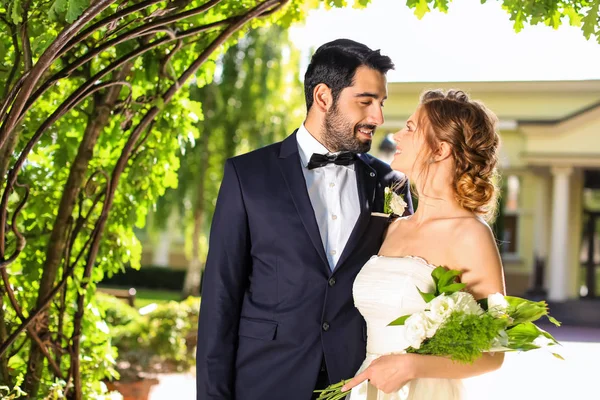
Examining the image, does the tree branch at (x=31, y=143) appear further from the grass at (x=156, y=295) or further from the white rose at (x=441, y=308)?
the grass at (x=156, y=295)

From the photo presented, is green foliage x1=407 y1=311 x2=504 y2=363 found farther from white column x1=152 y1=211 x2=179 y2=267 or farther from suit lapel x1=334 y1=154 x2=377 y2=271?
white column x1=152 y1=211 x2=179 y2=267

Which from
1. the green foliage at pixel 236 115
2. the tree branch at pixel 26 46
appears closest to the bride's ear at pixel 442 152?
the tree branch at pixel 26 46

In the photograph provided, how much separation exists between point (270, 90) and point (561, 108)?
794 centimetres

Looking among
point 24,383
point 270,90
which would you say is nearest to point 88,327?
point 24,383

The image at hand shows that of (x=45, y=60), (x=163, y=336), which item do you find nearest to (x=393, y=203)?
(x=45, y=60)

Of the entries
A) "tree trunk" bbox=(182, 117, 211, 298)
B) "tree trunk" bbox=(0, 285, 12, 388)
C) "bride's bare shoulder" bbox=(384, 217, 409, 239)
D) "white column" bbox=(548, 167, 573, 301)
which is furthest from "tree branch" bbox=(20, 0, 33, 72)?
"white column" bbox=(548, 167, 573, 301)

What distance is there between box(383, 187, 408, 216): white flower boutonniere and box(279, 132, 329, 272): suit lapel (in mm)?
320

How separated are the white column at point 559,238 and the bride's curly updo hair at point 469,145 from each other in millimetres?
17845

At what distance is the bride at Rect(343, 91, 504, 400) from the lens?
9.75 ft

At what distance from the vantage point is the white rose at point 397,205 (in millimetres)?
3250

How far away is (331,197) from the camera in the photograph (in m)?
3.29

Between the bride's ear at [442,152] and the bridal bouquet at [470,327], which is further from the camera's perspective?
the bride's ear at [442,152]

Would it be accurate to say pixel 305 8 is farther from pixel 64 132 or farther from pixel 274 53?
pixel 274 53

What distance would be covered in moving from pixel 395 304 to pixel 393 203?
0.42m
